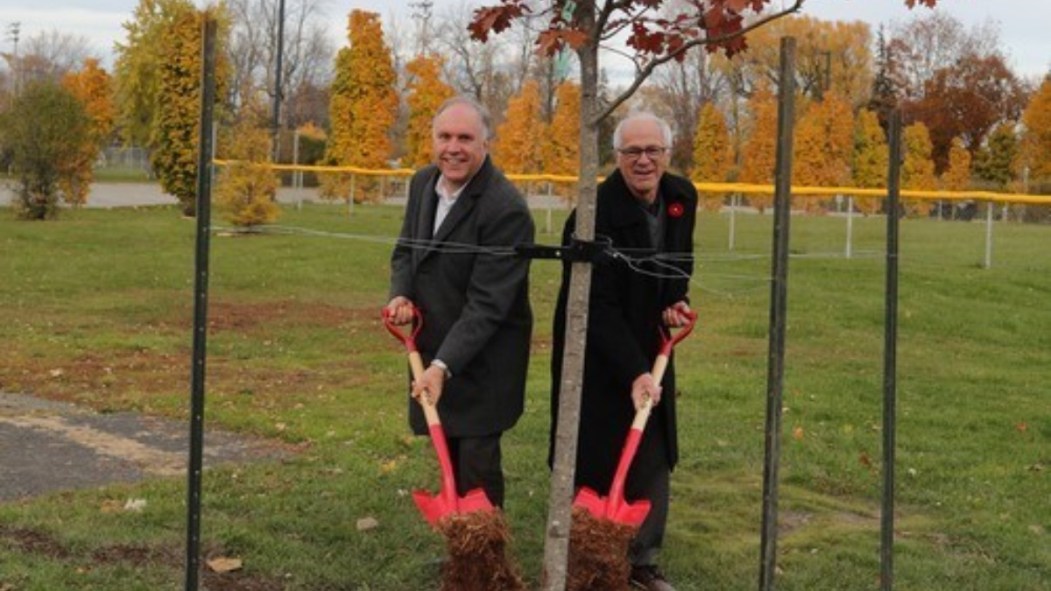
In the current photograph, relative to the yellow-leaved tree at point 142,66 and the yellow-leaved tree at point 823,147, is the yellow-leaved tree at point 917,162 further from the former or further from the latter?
the yellow-leaved tree at point 142,66

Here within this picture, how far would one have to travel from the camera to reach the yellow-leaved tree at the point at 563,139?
3369 cm

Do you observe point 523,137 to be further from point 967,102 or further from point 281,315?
point 967,102

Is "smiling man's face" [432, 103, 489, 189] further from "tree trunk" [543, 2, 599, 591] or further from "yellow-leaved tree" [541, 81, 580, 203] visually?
"yellow-leaved tree" [541, 81, 580, 203]

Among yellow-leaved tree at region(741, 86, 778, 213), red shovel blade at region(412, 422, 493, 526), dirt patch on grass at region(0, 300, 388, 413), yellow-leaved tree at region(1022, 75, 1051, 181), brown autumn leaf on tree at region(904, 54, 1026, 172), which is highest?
brown autumn leaf on tree at region(904, 54, 1026, 172)

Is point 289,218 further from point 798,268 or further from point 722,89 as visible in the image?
point 722,89

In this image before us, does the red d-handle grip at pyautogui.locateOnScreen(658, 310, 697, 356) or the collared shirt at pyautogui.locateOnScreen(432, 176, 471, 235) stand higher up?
the collared shirt at pyautogui.locateOnScreen(432, 176, 471, 235)

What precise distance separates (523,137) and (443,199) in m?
30.0

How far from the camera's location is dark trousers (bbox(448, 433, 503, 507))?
4570mm

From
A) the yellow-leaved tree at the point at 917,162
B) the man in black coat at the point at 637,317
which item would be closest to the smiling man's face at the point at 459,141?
the man in black coat at the point at 637,317

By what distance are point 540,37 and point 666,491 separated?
2021mm

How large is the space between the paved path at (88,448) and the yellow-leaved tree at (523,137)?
86.8 ft

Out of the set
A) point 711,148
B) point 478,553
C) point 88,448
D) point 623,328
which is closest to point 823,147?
point 711,148

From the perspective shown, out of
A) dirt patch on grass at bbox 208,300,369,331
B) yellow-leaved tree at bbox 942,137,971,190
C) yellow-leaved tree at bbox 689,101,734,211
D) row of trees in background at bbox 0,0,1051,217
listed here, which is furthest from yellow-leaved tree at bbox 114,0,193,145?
yellow-leaved tree at bbox 942,137,971,190

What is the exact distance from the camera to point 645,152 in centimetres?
465
